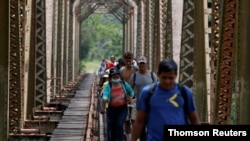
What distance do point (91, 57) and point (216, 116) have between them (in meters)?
108

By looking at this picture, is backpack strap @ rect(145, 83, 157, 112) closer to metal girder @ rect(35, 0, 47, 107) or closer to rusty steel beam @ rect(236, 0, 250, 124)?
rusty steel beam @ rect(236, 0, 250, 124)

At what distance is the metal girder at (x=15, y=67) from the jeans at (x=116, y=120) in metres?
2.65

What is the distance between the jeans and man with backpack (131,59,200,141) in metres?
→ 4.71

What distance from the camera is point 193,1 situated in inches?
640

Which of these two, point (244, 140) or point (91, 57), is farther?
point (91, 57)

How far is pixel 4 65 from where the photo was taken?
1153cm

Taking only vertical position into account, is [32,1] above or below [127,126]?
above

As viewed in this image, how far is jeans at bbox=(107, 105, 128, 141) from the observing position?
11531mm

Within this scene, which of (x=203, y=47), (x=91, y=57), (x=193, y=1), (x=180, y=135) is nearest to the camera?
(x=180, y=135)

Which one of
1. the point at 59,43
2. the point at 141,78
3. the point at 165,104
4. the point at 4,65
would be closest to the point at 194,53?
the point at 141,78

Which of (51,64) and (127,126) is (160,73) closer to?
(127,126)

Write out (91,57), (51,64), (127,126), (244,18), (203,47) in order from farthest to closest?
(91,57) < (51,64) < (203,47) < (127,126) < (244,18)


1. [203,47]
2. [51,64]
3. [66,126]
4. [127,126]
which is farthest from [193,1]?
[51,64]

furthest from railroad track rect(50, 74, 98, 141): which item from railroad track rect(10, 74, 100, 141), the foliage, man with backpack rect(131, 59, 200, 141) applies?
the foliage
